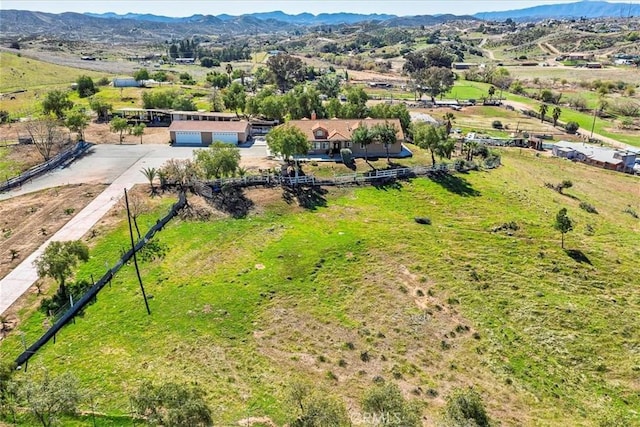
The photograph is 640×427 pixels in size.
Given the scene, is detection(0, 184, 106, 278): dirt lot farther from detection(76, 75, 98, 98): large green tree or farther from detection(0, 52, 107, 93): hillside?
detection(0, 52, 107, 93): hillside

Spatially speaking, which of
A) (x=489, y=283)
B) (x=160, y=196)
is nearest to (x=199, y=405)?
(x=489, y=283)

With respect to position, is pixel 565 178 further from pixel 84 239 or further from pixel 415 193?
pixel 84 239

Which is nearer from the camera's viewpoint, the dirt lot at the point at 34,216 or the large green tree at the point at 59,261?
the large green tree at the point at 59,261

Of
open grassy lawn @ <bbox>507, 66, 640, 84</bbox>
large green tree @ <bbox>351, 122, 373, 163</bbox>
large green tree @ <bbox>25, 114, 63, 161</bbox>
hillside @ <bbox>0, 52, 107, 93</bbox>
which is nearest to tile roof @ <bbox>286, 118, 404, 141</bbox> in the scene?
large green tree @ <bbox>351, 122, 373, 163</bbox>

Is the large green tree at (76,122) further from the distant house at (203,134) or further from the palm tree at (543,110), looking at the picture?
the palm tree at (543,110)

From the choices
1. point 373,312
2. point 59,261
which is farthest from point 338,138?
point 59,261

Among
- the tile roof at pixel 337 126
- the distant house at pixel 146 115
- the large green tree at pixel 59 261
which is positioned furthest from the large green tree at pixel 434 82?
the large green tree at pixel 59 261
